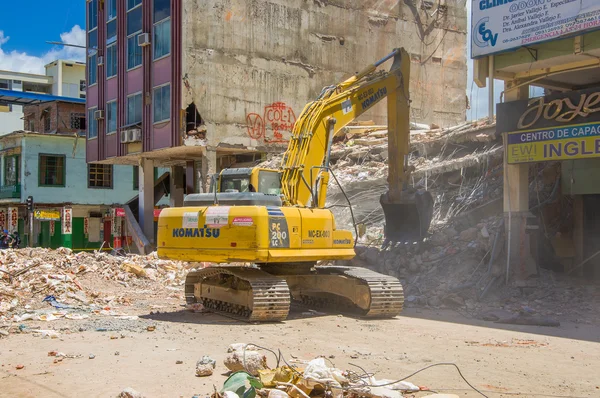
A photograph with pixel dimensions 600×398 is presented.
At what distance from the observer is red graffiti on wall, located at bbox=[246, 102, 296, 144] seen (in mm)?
31375

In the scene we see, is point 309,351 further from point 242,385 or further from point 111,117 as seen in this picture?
point 111,117

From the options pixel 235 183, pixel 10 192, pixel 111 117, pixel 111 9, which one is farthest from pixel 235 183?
pixel 10 192

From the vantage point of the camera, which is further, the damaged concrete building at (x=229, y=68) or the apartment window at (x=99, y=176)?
the apartment window at (x=99, y=176)

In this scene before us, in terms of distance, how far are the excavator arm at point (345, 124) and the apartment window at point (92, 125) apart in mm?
22717

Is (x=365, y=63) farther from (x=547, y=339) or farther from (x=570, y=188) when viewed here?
(x=547, y=339)

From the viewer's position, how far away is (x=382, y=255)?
18.2 m

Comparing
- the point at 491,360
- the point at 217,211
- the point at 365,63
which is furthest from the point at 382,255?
the point at 365,63

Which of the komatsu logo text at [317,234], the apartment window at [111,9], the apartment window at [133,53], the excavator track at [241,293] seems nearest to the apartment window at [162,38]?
the apartment window at [133,53]

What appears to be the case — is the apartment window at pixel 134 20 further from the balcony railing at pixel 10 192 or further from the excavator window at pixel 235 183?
the excavator window at pixel 235 183

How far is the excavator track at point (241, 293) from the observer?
12648 mm

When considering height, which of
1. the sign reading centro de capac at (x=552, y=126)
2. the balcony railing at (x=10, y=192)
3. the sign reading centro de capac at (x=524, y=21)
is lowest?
the balcony railing at (x=10, y=192)

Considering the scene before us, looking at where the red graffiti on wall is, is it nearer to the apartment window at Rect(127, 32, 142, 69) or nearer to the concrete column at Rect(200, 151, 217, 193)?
the concrete column at Rect(200, 151, 217, 193)

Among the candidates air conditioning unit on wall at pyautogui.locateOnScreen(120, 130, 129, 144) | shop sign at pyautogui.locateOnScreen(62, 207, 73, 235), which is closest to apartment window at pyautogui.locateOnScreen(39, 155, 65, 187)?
shop sign at pyautogui.locateOnScreen(62, 207, 73, 235)

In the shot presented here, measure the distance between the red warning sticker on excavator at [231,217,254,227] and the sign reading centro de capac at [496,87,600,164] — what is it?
7.08 metres
